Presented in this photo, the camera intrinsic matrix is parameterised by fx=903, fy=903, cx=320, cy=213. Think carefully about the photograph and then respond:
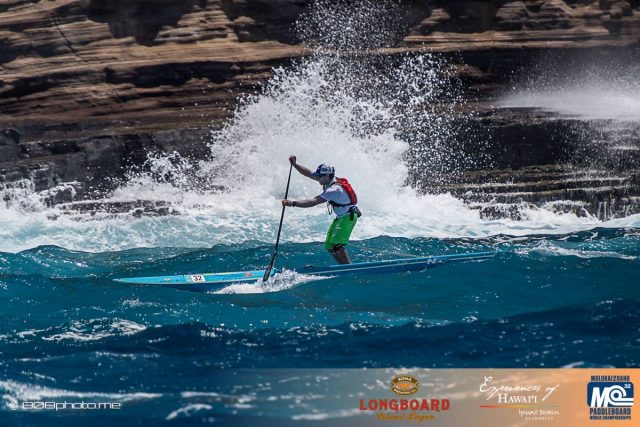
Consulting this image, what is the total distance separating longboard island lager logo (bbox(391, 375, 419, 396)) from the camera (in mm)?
6332

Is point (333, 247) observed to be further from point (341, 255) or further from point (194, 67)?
point (194, 67)

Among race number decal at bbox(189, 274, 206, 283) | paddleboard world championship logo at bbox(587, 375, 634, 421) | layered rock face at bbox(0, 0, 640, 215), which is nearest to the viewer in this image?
paddleboard world championship logo at bbox(587, 375, 634, 421)

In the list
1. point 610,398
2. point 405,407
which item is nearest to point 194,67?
point 405,407

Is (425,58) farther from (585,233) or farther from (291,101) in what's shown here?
(585,233)

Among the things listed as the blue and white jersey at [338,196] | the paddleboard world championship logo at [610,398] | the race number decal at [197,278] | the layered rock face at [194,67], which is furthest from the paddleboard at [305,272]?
the layered rock face at [194,67]

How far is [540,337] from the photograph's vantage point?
299 inches

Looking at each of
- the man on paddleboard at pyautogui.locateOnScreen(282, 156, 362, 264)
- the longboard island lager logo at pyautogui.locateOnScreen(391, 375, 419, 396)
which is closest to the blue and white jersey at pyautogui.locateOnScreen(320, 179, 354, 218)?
the man on paddleboard at pyautogui.locateOnScreen(282, 156, 362, 264)

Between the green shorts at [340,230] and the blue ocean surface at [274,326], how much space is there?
0.51 meters

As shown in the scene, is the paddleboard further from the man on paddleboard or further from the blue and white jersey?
the blue and white jersey

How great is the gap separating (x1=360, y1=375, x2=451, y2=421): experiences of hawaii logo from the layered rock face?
31.9ft

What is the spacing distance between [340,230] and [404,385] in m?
4.03

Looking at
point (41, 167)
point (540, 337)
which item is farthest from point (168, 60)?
point (540, 337)

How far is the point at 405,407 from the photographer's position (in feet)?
20.0

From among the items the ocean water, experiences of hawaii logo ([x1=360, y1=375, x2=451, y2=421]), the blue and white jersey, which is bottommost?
the ocean water
